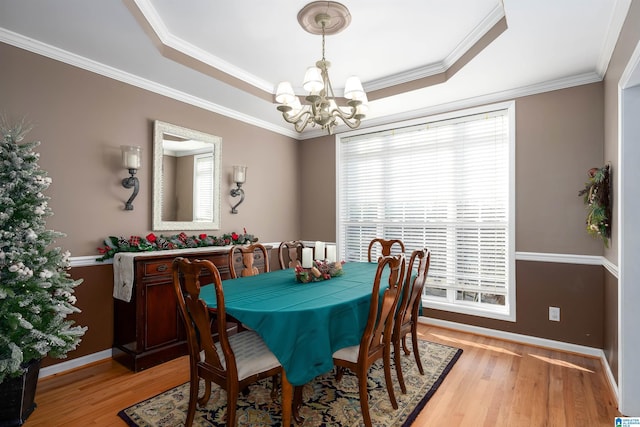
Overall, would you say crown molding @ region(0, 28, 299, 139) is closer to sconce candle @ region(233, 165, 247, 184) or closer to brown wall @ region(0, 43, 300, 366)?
brown wall @ region(0, 43, 300, 366)

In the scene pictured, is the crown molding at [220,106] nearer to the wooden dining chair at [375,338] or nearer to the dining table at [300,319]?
the dining table at [300,319]

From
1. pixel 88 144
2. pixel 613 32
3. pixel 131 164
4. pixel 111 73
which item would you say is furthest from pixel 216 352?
pixel 613 32

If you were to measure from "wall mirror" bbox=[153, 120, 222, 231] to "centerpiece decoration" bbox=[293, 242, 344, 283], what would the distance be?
62.7 inches

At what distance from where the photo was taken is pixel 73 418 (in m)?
2.15

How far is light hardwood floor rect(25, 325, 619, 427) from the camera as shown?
2.15 m

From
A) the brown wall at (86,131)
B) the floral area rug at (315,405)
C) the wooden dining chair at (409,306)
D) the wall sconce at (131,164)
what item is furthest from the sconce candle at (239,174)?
the wooden dining chair at (409,306)

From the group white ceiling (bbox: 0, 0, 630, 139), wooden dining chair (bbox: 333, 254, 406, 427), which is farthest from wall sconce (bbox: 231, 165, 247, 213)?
wooden dining chair (bbox: 333, 254, 406, 427)

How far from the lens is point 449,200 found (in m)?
3.99

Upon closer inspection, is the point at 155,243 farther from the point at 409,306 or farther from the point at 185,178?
the point at 409,306

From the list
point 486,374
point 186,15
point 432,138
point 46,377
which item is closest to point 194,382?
point 46,377

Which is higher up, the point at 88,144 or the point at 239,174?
the point at 88,144

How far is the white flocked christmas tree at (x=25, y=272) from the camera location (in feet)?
6.45

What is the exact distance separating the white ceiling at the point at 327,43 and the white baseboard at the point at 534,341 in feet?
8.05

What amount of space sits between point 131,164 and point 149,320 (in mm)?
1368
